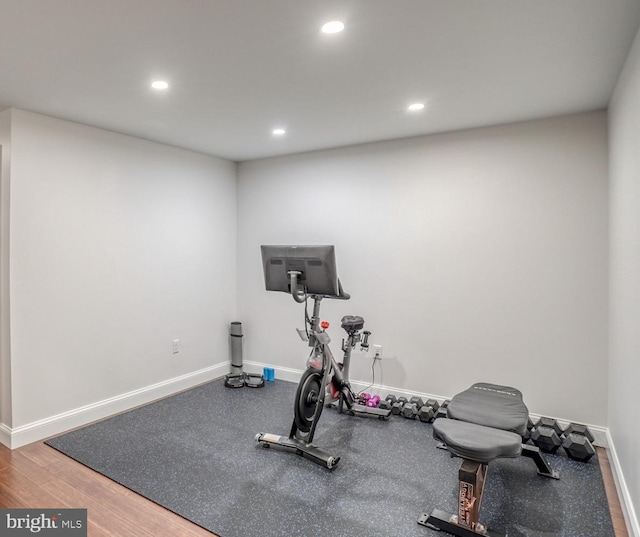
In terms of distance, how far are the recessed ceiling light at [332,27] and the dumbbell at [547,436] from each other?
115 inches

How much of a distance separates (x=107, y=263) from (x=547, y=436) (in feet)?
12.1

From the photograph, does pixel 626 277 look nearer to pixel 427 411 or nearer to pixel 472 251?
pixel 472 251

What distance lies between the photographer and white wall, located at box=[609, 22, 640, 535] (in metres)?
1.96

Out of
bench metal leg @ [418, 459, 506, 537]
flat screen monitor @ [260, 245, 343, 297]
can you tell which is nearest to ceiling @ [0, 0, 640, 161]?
flat screen monitor @ [260, 245, 343, 297]

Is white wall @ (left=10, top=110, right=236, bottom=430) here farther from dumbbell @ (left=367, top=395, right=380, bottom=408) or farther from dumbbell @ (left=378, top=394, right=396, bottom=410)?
dumbbell @ (left=378, top=394, right=396, bottom=410)

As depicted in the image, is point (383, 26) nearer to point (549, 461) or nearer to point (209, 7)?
point (209, 7)

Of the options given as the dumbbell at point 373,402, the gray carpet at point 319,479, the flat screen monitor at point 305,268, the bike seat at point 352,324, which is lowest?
the gray carpet at point 319,479

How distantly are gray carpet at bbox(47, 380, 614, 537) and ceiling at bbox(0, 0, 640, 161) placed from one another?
2418 millimetres

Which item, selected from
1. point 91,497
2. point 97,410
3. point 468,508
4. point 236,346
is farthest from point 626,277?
point 97,410

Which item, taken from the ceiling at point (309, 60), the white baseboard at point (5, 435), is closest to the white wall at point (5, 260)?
the white baseboard at point (5, 435)

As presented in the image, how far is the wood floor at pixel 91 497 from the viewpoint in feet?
6.82

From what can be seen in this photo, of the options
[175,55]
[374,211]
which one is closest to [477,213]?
[374,211]

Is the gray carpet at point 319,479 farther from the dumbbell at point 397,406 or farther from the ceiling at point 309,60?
the ceiling at point 309,60

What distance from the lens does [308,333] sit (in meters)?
3.07
